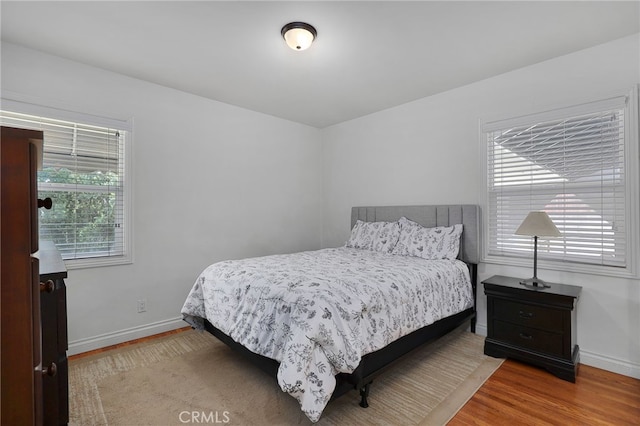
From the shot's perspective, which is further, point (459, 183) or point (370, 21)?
point (459, 183)

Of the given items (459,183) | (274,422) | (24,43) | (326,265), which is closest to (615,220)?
A: (459,183)

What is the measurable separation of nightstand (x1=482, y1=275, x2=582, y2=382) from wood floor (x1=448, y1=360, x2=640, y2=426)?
0.12 m

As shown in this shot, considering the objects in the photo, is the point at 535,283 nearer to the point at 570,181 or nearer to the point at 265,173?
the point at 570,181

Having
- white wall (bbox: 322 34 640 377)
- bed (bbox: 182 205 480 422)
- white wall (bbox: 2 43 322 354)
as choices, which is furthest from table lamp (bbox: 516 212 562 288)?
white wall (bbox: 2 43 322 354)

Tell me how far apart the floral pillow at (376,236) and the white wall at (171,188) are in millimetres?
1000

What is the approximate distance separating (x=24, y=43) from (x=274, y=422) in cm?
330

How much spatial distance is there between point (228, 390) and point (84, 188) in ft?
7.03

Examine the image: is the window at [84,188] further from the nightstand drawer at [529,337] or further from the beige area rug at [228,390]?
the nightstand drawer at [529,337]

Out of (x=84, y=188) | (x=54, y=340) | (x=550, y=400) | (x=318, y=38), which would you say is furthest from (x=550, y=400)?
(x=84, y=188)

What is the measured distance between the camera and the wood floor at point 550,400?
1802 mm

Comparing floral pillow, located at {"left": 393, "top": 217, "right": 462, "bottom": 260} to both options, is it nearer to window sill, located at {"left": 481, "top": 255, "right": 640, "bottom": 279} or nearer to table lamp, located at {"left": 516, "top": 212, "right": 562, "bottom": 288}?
window sill, located at {"left": 481, "top": 255, "right": 640, "bottom": 279}

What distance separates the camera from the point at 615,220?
7.80ft

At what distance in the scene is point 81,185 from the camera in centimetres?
272

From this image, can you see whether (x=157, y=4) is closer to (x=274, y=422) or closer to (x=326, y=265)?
(x=326, y=265)
